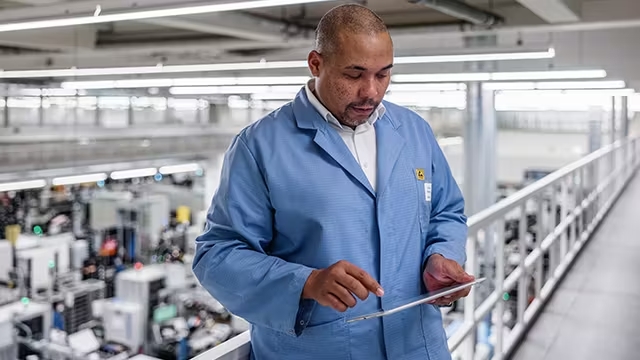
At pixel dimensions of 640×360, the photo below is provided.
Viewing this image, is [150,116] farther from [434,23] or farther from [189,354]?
[434,23]

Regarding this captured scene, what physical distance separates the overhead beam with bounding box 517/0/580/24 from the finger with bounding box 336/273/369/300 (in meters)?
3.59

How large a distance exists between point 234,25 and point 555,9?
8.13ft

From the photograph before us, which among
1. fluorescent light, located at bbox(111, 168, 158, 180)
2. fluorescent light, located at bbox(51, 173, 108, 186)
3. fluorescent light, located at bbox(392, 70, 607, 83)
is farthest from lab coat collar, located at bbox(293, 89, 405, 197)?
fluorescent light, located at bbox(111, 168, 158, 180)

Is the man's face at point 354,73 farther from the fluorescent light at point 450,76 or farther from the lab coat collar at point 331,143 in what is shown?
the fluorescent light at point 450,76

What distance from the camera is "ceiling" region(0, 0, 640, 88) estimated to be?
4.99 metres

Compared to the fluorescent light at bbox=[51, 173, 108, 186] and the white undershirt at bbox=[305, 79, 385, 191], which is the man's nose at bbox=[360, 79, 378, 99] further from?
the fluorescent light at bbox=[51, 173, 108, 186]

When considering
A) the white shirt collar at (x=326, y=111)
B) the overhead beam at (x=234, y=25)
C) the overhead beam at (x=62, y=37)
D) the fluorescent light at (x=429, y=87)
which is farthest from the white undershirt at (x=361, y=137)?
the overhead beam at (x=62, y=37)

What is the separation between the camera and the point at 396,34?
5.81 m

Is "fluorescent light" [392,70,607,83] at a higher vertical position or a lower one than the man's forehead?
higher

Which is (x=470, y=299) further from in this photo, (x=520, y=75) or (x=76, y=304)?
(x=76, y=304)

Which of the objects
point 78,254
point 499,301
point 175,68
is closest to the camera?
point 499,301

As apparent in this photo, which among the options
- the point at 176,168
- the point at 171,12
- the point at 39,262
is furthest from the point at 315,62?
the point at 176,168

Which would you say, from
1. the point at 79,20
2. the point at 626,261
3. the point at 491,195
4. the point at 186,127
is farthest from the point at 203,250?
the point at 186,127

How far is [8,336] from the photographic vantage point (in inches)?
233
